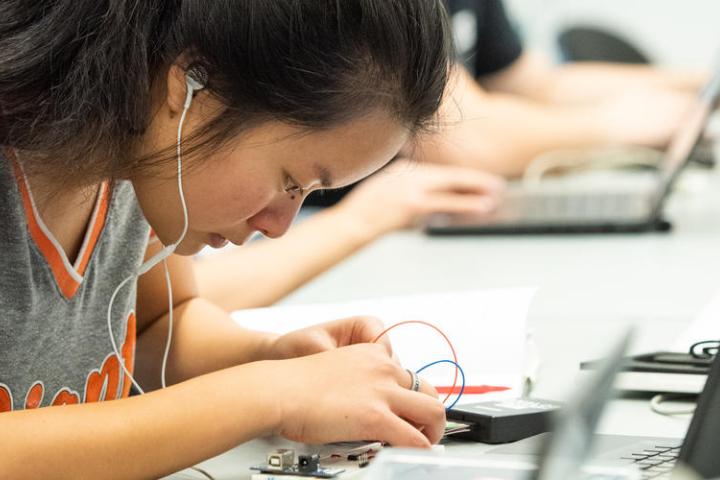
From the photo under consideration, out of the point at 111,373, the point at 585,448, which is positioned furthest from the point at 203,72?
the point at 585,448

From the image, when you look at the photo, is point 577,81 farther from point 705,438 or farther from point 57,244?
point 705,438

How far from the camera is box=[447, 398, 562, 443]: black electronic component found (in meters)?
0.75

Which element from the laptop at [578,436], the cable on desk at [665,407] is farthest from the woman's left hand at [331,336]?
the laptop at [578,436]

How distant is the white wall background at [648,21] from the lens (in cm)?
428

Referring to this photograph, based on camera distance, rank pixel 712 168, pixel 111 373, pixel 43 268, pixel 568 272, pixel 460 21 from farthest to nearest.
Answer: pixel 460 21, pixel 712 168, pixel 568 272, pixel 111 373, pixel 43 268

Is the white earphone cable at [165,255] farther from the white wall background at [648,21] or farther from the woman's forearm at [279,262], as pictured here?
the white wall background at [648,21]

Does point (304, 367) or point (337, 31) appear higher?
point (337, 31)

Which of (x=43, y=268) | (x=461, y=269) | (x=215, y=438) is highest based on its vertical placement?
(x=461, y=269)

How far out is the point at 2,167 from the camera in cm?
74

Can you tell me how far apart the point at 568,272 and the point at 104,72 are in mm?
877

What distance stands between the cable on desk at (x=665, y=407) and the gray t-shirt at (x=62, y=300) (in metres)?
0.44

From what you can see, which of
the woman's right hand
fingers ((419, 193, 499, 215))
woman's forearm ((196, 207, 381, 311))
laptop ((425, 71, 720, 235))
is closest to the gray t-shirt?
the woman's right hand

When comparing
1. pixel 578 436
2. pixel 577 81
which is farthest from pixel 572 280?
pixel 577 81

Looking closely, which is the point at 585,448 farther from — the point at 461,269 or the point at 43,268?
→ the point at 461,269
